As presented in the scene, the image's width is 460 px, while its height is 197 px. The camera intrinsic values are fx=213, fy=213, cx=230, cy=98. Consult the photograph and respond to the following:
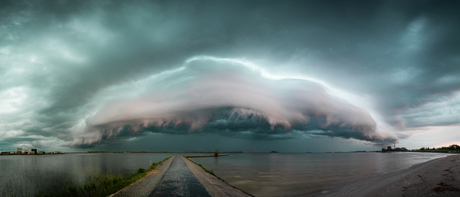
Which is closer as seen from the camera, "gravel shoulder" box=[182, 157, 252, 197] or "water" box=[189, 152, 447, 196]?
"gravel shoulder" box=[182, 157, 252, 197]

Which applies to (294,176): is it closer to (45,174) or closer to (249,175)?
(249,175)

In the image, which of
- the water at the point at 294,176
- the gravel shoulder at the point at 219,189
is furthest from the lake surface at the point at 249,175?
the gravel shoulder at the point at 219,189

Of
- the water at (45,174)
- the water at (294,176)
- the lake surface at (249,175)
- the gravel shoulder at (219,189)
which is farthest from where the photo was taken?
the water at (45,174)

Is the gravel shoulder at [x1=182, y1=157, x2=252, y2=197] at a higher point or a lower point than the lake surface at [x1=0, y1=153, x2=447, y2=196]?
higher

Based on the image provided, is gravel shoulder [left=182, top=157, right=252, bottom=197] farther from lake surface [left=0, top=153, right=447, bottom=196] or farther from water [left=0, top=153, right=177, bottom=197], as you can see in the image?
water [left=0, top=153, right=177, bottom=197]

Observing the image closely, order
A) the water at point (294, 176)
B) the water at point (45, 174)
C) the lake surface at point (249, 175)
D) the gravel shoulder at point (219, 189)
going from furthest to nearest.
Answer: the water at point (45, 174) < the lake surface at point (249, 175) < the water at point (294, 176) < the gravel shoulder at point (219, 189)

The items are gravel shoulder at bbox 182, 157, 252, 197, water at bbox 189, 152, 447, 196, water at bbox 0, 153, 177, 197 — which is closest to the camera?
gravel shoulder at bbox 182, 157, 252, 197

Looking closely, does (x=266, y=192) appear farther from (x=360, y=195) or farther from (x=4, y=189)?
(x=4, y=189)

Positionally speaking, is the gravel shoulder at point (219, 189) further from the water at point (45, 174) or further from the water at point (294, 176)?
the water at point (45, 174)

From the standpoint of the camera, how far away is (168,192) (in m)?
19.4

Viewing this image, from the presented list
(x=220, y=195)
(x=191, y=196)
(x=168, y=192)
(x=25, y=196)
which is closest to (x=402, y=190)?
(x=220, y=195)

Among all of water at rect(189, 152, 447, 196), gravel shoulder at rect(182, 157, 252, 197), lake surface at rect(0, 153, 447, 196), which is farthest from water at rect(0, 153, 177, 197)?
water at rect(189, 152, 447, 196)

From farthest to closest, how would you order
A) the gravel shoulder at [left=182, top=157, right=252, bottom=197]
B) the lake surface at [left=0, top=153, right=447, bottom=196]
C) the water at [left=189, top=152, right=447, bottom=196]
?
the lake surface at [left=0, top=153, right=447, bottom=196], the water at [left=189, top=152, right=447, bottom=196], the gravel shoulder at [left=182, top=157, right=252, bottom=197]

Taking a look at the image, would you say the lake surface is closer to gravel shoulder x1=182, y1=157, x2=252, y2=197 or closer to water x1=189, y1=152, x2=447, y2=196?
water x1=189, y1=152, x2=447, y2=196
